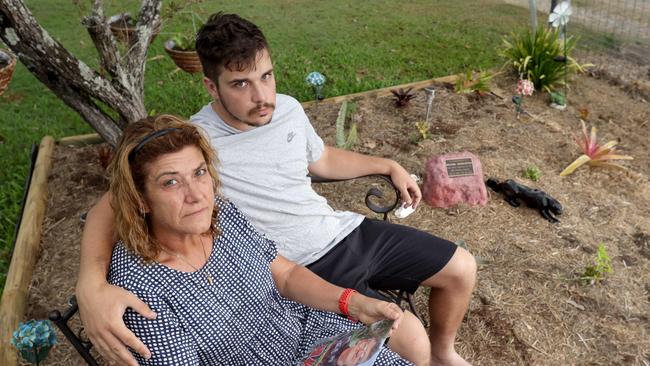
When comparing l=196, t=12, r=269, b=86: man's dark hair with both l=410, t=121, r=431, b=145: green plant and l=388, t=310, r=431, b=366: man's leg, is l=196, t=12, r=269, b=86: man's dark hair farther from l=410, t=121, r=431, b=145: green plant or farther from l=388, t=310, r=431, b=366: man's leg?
l=410, t=121, r=431, b=145: green plant

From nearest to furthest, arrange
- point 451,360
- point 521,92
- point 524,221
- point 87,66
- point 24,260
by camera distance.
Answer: point 451,360, point 87,66, point 24,260, point 524,221, point 521,92

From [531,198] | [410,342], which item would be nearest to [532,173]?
[531,198]

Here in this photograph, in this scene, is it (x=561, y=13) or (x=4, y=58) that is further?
(x=561, y=13)

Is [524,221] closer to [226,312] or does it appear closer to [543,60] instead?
[543,60]

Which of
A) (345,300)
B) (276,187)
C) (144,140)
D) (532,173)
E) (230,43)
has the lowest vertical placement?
(532,173)

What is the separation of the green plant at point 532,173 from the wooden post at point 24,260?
10.4 feet

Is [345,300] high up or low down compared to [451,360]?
up

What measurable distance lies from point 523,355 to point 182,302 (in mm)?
1780

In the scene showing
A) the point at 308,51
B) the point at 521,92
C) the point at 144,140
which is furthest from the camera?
the point at 308,51

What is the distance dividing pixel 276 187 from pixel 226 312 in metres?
0.70

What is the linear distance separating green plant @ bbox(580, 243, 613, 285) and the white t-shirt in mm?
1455

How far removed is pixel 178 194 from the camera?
68.3 inches

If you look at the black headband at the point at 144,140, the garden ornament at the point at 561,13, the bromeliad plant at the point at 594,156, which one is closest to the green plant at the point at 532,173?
the bromeliad plant at the point at 594,156

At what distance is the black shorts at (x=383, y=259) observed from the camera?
2.39 meters
